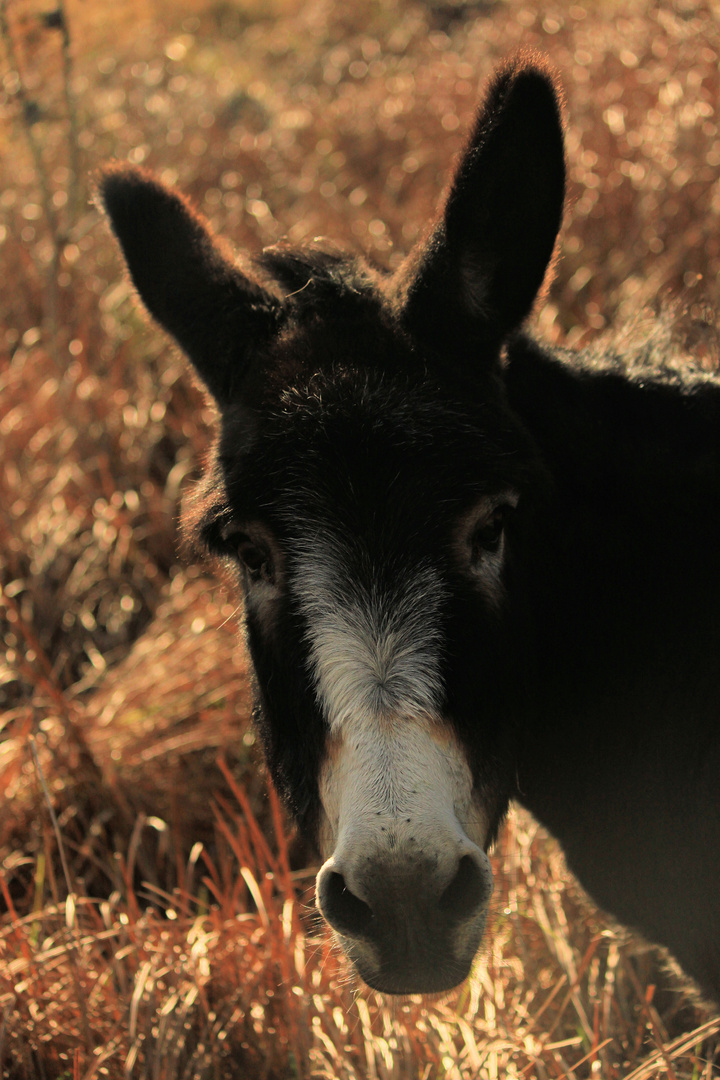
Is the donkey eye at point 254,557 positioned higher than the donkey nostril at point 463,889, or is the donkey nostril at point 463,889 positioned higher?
the donkey eye at point 254,557

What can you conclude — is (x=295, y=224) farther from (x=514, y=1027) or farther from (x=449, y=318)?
(x=514, y=1027)

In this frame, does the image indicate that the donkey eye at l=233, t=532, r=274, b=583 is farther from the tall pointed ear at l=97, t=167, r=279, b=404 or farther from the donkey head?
the tall pointed ear at l=97, t=167, r=279, b=404

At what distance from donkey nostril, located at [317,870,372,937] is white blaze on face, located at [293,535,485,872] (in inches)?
3.8

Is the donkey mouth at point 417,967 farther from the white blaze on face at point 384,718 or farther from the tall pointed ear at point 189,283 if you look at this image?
the tall pointed ear at point 189,283

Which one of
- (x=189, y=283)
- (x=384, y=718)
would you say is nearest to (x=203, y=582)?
(x=189, y=283)

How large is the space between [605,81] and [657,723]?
23.6ft

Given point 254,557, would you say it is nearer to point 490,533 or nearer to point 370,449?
point 370,449

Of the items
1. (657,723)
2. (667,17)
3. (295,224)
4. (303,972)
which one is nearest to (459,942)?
(657,723)

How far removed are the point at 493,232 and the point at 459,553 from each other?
2.68ft

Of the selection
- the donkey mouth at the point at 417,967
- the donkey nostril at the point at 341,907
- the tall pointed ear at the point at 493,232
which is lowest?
the donkey mouth at the point at 417,967

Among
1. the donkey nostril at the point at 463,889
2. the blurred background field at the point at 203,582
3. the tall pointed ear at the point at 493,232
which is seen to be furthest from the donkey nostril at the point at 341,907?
the tall pointed ear at the point at 493,232

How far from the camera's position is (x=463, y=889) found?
5.49 ft

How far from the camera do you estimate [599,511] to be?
2.24m

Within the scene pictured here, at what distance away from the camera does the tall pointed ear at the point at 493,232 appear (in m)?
2.06
